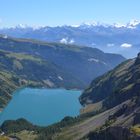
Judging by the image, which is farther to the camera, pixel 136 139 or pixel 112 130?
pixel 112 130

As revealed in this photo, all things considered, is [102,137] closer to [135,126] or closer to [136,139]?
[135,126]

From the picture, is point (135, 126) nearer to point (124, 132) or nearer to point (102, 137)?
point (124, 132)

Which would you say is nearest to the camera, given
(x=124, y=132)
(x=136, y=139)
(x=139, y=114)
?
(x=136, y=139)

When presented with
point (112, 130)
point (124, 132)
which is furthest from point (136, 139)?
point (112, 130)

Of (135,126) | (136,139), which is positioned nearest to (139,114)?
(135,126)

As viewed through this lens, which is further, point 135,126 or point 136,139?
point 135,126

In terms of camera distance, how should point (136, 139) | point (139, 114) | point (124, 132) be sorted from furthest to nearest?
point (139, 114) → point (124, 132) → point (136, 139)

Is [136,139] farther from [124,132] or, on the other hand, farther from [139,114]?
[139,114]

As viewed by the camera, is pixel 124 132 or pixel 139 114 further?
pixel 139 114
